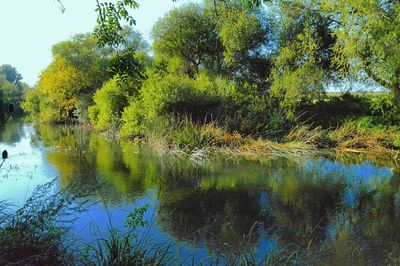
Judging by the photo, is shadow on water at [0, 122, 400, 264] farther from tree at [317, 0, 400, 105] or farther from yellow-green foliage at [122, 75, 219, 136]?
yellow-green foliage at [122, 75, 219, 136]

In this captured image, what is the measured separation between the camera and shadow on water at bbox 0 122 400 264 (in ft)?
19.1

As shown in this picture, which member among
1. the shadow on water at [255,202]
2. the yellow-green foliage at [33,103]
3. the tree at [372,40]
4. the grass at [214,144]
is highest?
the tree at [372,40]

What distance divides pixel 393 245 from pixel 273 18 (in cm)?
1612

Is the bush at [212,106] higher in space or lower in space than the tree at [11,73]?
lower

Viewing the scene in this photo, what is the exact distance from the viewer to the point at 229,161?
13047 mm

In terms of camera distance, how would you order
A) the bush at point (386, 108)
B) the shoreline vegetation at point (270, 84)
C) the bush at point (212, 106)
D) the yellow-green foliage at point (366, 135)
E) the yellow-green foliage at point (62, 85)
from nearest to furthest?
1. the shoreline vegetation at point (270, 84)
2. the yellow-green foliage at point (366, 135)
3. the bush at point (386, 108)
4. the bush at point (212, 106)
5. the yellow-green foliage at point (62, 85)

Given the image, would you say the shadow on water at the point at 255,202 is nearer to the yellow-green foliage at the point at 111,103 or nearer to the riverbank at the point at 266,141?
the riverbank at the point at 266,141

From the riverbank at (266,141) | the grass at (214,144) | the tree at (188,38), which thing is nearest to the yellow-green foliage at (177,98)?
the riverbank at (266,141)

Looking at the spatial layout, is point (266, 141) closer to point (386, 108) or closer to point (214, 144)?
point (214, 144)

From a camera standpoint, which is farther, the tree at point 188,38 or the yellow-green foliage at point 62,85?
the yellow-green foliage at point 62,85

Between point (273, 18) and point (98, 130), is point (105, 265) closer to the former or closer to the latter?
point (273, 18)

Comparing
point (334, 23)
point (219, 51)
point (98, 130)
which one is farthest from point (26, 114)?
point (334, 23)

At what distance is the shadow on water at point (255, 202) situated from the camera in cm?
581

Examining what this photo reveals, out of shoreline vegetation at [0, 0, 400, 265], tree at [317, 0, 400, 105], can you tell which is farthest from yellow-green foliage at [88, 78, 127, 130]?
tree at [317, 0, 400, 105]
